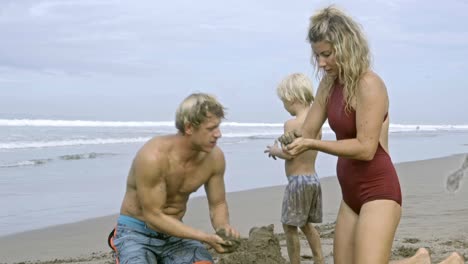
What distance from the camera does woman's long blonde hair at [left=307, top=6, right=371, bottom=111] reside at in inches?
153

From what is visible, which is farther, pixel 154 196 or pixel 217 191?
pixel 217 191

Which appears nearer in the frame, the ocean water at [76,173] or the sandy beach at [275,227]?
the sandy beach at [275,227]

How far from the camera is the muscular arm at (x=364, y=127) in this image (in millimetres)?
3855

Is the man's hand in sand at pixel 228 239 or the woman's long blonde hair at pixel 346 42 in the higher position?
the woman's long blonde hair at pixel 346 42

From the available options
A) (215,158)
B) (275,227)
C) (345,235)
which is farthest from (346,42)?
(275,227)

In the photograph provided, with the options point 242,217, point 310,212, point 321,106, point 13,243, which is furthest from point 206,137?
point 242,217

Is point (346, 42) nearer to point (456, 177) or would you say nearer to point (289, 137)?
point (289, 137)

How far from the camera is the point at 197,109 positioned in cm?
434

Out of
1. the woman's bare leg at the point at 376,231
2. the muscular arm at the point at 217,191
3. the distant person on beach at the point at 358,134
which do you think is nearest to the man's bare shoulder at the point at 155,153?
the muscular arm at the point at 217,191

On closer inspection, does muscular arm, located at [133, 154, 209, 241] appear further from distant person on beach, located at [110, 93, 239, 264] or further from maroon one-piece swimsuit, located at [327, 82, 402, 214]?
maroon one-piece swimsuit, located at [327, 82, 402, 214]

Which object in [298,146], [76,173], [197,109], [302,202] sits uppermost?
[197,109]

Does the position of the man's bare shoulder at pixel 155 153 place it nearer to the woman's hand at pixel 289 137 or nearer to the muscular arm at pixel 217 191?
the muscular arm at pixel 217 191

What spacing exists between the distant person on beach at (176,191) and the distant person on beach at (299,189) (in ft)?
3.74

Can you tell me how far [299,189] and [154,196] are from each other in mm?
1793
